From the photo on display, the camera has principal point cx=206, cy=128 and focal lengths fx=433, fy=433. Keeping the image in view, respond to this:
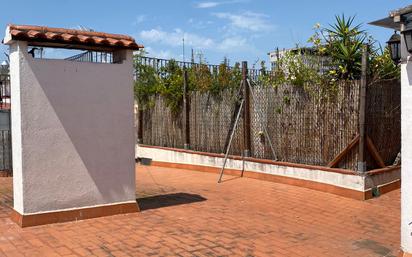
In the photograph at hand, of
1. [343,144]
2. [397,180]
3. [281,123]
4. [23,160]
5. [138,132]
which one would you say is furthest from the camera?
[138,132]

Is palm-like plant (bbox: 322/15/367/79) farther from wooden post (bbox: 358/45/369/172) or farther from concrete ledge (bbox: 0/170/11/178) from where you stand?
concrete ledge (bbox: 0/170/11/178)

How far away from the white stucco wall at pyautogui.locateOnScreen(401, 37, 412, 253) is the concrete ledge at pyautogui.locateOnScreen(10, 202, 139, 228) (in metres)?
3.99

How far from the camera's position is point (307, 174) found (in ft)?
30.1

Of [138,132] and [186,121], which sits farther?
[138,132]

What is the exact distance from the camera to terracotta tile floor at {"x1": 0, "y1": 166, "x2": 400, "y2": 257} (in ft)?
17.3

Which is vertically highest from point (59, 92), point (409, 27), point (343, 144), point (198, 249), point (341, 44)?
point (341, 44)

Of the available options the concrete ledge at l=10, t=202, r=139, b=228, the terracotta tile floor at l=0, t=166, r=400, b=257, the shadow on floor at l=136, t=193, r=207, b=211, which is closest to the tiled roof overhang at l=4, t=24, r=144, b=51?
the concrete ledge at l=10, t=202, r=139, b=228

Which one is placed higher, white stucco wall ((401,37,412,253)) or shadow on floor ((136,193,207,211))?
white stucco wall ((401,37,412,253))

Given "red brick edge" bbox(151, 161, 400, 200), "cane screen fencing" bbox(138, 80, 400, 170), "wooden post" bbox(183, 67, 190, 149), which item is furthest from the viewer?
"wooden post" bbox(183, 67, 190, 149)

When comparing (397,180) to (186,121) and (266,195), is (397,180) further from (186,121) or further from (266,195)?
(186,121)

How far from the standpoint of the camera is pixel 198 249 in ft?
17.2

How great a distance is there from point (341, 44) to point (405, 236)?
534 centimetres

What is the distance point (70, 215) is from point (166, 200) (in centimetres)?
210

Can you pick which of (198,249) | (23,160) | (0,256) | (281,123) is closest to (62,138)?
(23,160)
